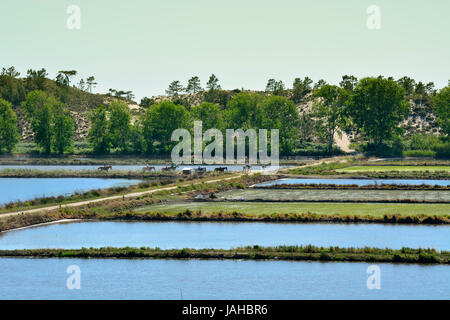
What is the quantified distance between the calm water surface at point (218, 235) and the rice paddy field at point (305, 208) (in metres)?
6.37

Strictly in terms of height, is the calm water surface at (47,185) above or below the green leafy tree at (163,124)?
below

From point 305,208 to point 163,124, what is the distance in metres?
88.3

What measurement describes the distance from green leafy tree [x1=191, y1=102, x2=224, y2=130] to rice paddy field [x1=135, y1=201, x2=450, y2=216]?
84811mm

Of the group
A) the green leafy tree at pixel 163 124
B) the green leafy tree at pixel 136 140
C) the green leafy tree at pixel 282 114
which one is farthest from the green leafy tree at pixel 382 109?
the green leafy tree at pixel 136 140

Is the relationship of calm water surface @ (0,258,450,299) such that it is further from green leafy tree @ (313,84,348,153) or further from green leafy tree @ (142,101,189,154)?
green leafy tree @ (313,84,348,153)

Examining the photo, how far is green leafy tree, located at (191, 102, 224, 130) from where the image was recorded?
522ft

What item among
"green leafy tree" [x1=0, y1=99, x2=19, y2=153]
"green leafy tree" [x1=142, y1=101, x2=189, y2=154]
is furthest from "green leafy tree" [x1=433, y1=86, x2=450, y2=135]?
"green leafy tree" [x1=0, y1=99, x2=19, y2=153]

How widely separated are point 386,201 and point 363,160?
223 feet

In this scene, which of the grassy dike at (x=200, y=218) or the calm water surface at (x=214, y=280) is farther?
the grassy dike at (x=200, y=218)

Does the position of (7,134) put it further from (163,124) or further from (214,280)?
(214,280)

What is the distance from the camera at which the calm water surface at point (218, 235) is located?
165ft

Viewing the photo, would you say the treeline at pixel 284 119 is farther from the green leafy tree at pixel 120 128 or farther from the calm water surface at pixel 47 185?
the calm water surface at pixel 47 185

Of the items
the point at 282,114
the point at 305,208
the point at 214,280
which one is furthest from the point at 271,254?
the point at 282,114
